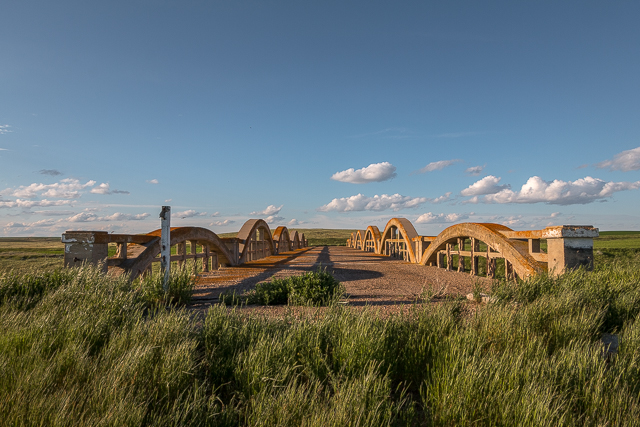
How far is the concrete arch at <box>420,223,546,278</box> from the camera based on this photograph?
8698 mm

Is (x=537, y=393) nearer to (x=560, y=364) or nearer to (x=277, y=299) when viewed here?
(x=560, y=364)

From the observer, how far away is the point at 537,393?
8.80 feet

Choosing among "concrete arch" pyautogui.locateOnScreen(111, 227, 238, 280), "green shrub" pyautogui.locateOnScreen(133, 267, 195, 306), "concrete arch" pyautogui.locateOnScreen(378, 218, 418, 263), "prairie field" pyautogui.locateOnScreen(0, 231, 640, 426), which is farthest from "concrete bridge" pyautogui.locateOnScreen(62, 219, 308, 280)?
"concrete arch" pyautogui.locateOnScreen(378, 218, 418, 263)

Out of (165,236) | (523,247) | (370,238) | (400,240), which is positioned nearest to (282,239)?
(370,238)

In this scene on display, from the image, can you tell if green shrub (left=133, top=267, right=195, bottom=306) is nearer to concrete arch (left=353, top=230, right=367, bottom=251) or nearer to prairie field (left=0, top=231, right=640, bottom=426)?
prairie field (left=0, top=231, right=640, bottom=426)

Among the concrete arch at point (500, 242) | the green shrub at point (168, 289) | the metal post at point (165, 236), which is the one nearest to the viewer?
the green shrub at point (168, 289)

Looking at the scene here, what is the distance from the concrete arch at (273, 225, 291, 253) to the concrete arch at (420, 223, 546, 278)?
18.1 metres

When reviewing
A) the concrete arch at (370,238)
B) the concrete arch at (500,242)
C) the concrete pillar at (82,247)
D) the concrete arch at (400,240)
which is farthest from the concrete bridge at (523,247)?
the concrete arch at (370,238)

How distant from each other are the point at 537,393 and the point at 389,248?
2353cm

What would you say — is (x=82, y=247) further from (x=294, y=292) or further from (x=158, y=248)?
(x=294, y=292)

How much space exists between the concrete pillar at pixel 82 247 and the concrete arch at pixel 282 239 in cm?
2150

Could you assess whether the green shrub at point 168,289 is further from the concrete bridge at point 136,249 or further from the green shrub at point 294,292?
the green shrub at point 294,292

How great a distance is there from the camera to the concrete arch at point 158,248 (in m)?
9.03

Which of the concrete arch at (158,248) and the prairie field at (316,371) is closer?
the prairie field at (316,371)
